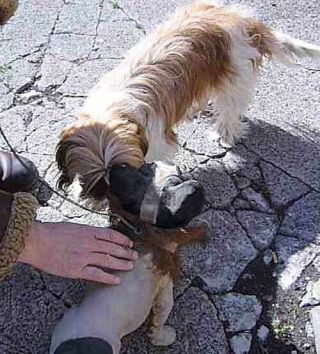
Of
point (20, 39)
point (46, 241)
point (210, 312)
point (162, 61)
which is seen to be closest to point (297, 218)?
point (210, 312)

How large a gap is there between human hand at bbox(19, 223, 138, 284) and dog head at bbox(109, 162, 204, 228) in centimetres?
14

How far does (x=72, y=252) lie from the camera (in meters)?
2.13

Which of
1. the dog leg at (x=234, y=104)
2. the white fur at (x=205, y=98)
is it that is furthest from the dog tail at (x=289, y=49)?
the dog leg at (x=234, y=104)

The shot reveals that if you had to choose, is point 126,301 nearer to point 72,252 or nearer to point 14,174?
point 72,252

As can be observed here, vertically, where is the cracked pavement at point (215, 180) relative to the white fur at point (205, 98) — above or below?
below

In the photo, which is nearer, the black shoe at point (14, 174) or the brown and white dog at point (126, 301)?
the brown and white dog at point (126, 301)

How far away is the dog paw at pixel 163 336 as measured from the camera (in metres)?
2.48

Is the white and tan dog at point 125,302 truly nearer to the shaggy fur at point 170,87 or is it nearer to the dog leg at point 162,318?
the dog leg at point 162,318

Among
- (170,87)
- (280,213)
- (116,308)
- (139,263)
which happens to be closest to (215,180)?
(280,213)

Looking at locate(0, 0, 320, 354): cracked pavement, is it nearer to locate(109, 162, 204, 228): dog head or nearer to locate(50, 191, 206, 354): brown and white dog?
locate(50, 191, 206, 354): brown and white dog

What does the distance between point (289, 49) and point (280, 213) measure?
2.37 feet

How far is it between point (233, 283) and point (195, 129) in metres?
0.83

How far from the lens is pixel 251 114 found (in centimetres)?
335

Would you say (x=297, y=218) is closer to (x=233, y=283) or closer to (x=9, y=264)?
(x=233, y=283)
